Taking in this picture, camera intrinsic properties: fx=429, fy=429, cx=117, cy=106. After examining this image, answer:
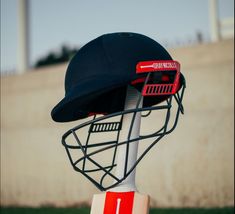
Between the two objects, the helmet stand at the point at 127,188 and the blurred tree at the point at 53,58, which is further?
the blurred tree at the point at 53,58

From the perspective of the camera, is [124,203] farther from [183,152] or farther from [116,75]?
[183,152]

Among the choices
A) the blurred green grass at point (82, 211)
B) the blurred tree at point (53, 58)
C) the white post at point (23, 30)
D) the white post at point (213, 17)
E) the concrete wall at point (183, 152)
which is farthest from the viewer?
the blurred tree at point (53, 58)

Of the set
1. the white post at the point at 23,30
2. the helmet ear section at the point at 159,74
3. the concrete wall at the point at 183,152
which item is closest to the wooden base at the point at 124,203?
the helmet ear section at the point at 159,74

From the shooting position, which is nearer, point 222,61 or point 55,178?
point 222,61

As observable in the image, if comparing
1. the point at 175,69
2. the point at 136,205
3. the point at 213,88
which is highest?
the point at 175,69

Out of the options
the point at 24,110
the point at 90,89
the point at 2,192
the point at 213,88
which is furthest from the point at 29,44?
the point at 90,89

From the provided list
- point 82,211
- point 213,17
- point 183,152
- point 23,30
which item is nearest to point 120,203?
point 183,152

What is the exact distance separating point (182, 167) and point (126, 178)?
2674mm

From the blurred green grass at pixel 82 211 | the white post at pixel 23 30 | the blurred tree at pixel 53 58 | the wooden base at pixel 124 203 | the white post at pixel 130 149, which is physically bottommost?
the blurred tree at pixel 53 58

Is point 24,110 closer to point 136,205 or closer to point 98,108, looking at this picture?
point 98,108

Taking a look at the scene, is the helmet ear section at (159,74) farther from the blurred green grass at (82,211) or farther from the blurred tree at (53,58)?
the blurred tree at (53,58)

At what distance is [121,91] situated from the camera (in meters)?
1.45

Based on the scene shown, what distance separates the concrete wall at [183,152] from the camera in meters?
3.65

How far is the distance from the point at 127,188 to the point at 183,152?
8.83 feet
